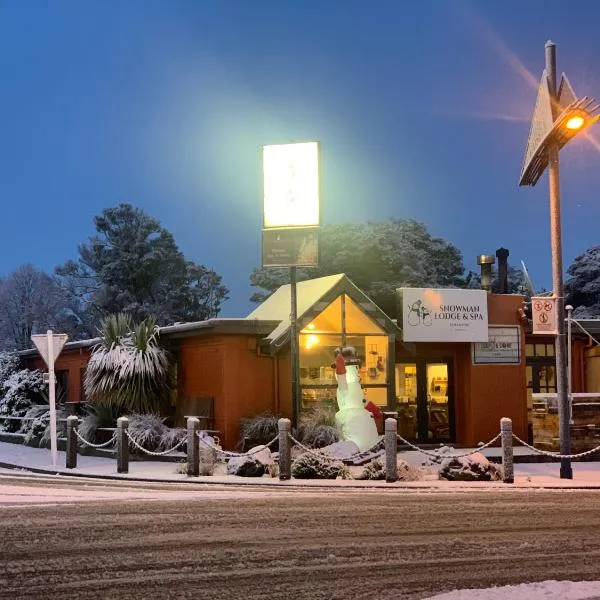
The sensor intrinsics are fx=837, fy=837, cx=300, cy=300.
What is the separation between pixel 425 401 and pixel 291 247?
6156 millimetres

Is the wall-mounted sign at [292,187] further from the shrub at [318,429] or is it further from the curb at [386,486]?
the curb at [386,486]

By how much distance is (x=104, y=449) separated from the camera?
19.6 m

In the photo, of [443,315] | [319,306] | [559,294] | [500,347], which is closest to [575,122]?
[559,294]

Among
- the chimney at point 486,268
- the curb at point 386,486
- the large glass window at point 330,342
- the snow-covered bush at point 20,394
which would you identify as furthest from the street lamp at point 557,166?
the snow-covered bush at point 20,394

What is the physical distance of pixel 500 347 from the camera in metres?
21.1

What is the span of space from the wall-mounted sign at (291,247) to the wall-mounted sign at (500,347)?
5601mm

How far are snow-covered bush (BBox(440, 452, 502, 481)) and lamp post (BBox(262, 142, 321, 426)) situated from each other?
4.19 metres

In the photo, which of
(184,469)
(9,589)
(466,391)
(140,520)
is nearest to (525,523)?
(140,520)

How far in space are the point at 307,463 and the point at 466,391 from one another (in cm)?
740

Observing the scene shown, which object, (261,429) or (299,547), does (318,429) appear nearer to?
(261,429)

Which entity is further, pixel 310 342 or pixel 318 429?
pixel 310 342

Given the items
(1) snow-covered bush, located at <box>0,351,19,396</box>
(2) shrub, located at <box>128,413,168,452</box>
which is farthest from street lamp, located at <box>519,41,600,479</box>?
(1) snow-covered bush, located at <box>0,351,19,396</box>

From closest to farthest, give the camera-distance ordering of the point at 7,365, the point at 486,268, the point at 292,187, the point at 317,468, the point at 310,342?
the point at 317,468 → the point at 292,187 → the point at 310,342 → the point at 486,268 → the point at 7,365

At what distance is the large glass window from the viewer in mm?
19125
